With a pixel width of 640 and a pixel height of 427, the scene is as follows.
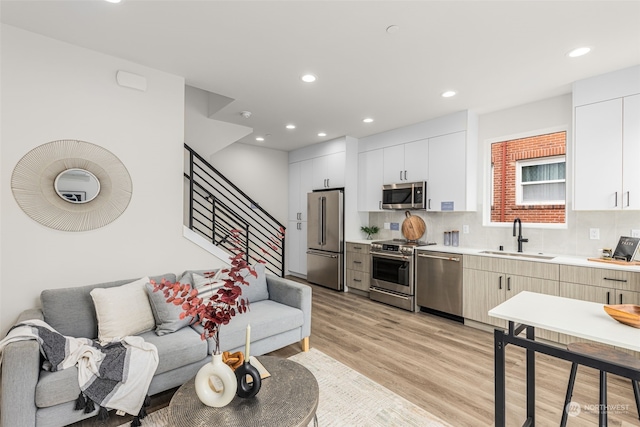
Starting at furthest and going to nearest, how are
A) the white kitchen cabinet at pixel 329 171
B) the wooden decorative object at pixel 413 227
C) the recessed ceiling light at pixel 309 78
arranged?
the white kitchen cabinet at pixel 329 171 < the wooden decorative object at pixel 413 227 < the recessed ceiling light at pixel 309 78

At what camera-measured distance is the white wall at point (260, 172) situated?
5387 mm

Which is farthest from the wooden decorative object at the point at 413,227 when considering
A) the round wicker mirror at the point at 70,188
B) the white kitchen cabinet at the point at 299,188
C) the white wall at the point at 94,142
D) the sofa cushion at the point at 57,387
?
the sofa cushion at the point at 57,387

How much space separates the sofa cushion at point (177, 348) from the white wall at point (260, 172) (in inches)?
135

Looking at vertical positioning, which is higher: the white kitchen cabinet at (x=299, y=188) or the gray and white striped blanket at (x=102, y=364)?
the white kitchen cabinet at (x=299, y=188)

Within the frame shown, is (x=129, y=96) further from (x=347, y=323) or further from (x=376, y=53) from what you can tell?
(x=347, y=323)

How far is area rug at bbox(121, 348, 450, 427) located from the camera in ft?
6.32

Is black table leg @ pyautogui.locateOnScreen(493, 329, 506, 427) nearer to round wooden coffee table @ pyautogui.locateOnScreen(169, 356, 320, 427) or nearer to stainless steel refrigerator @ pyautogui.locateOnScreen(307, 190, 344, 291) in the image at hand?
round wooden coffee table @ pyautogui.locateOnScreen(169, 356, 320, 427)

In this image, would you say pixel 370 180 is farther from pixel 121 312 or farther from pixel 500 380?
pixel 121 312

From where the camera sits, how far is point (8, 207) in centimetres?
221

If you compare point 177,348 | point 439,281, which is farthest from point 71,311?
point 439,281

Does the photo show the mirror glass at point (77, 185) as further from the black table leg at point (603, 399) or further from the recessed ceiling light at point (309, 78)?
the black table leg at point (603, 399)

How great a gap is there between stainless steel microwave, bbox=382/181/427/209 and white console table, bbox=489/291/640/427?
2.54 meters

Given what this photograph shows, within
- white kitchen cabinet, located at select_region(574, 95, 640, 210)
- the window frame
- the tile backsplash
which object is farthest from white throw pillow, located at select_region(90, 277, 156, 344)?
white kitchen cabinet, located at select_region(574, 95, 640, 210)

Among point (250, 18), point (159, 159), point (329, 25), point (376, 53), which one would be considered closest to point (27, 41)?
point (159, 159)
